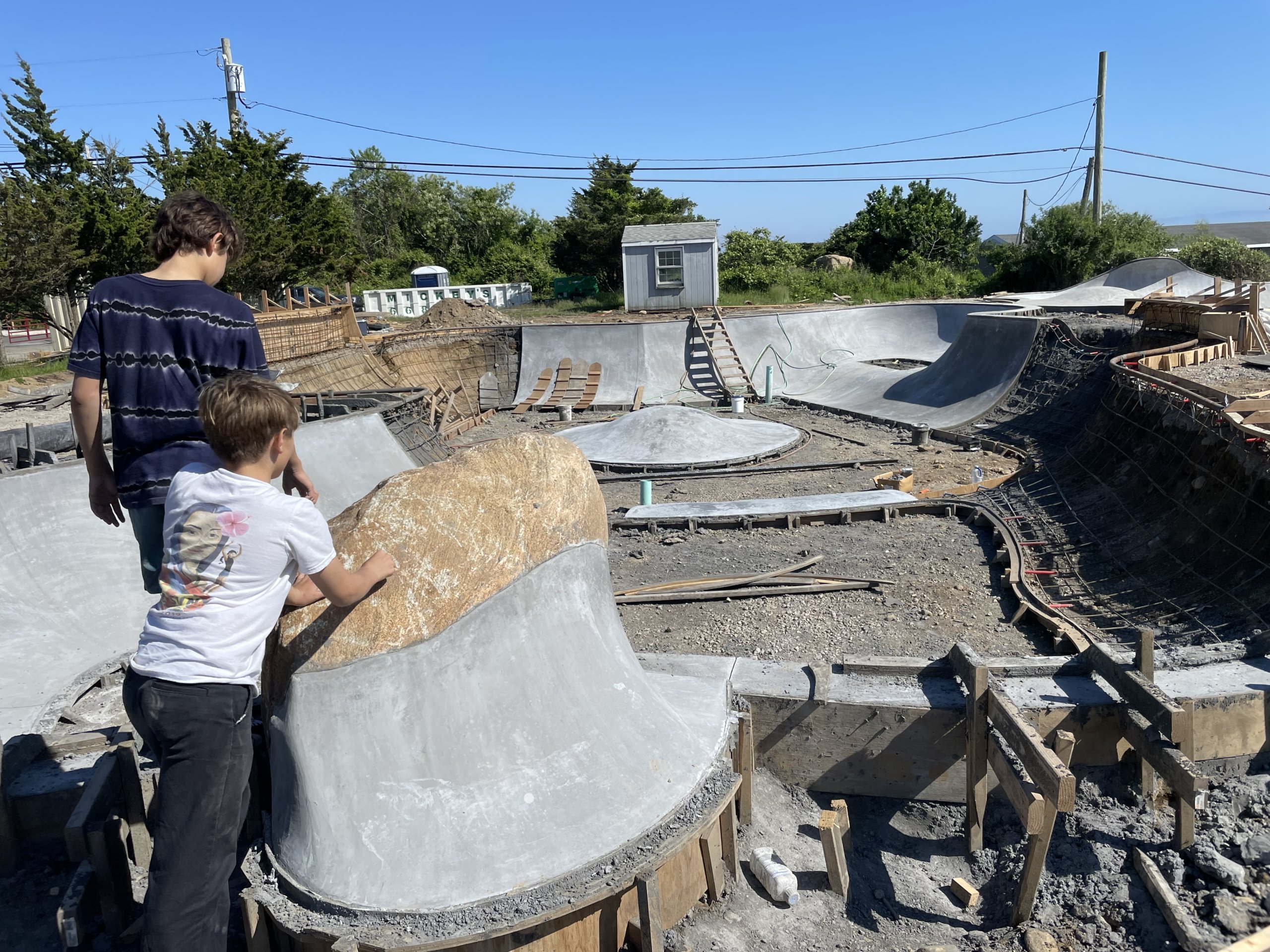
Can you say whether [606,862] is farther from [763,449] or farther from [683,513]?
[763,449]

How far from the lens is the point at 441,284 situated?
4431 cm

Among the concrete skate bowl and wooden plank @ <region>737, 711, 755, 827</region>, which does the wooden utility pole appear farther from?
wooden plank @ <region>737, 711, 755, 827</region>

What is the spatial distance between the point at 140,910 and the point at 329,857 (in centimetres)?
144

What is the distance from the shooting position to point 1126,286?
27.4 meters

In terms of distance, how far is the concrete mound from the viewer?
10.6 ft

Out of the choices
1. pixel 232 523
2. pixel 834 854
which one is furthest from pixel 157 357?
pixel 834 854

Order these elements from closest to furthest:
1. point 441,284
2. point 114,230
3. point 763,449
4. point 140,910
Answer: point 140,910, point 763,449, point 114,230, point 441,284

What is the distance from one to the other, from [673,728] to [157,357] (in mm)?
2779

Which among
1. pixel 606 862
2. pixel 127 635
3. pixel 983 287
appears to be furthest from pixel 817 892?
pixel 983 287

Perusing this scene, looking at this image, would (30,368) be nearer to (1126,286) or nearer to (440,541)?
(440,541)

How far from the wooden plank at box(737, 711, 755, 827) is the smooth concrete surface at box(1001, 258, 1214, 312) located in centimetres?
2301

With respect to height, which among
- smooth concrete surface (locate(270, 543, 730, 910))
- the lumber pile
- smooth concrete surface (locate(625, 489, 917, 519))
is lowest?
the lumber pile

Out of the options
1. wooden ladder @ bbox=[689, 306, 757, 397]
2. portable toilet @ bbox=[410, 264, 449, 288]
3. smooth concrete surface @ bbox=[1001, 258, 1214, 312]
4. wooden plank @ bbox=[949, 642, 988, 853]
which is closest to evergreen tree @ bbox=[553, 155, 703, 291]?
portable toilet @ bbox=[410, 264, 449, 288]

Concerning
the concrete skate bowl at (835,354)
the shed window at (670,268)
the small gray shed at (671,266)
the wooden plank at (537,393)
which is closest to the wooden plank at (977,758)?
the concrete skate bowl at (835,354)
